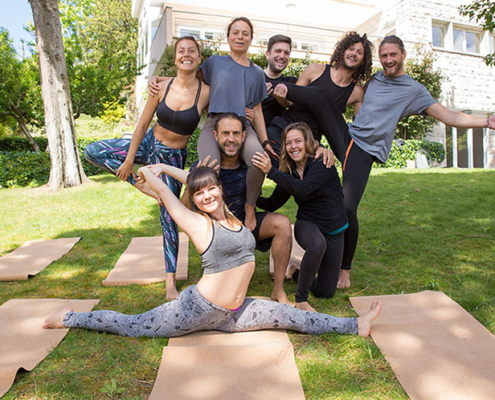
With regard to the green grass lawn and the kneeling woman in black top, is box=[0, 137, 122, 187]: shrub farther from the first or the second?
the kneeling woman in black top

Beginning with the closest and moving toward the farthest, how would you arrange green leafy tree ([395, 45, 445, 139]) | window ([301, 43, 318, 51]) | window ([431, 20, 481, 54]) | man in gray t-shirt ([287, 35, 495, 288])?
man in gray t-shirt ([287, 35, 495, 288]), green leafy tree ([395, 45, 445, 139]), window ([301, 43, 318, 51]), window ([431, 20, 481, 54])

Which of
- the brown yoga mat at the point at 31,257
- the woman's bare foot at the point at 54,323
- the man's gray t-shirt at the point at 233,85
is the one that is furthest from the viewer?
the brown yoga mat at the point at 31,257

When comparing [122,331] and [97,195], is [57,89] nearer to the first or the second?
[97,195]

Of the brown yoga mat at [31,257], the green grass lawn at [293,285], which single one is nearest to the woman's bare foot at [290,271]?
the green grass lawn at [293,285]

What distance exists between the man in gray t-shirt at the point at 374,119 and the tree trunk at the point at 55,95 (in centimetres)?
802

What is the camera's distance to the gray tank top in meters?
2.58

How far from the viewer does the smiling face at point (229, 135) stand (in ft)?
10.3

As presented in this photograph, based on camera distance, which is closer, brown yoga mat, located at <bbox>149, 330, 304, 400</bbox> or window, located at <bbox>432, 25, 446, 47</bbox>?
brown yoga mat, located at <bbox>149, 330, 304, 400</bbox>

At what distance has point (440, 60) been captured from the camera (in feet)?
50.5

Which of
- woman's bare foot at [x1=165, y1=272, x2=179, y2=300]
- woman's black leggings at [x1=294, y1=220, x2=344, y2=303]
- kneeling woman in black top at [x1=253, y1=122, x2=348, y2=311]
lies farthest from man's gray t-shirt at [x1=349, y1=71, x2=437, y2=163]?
woman's bare foot at [x1=165, y1=272, x2=179, y2=300]

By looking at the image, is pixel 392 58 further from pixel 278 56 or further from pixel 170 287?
pixel 170 287

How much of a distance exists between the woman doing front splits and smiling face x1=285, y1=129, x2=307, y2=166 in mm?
877

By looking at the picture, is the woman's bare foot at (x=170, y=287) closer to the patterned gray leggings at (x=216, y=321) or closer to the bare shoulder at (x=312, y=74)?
the patterned gray leggings at (x=216, y=321)

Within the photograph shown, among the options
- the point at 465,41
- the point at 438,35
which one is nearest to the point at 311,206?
the point at 438,35
